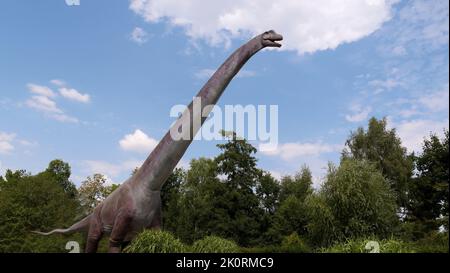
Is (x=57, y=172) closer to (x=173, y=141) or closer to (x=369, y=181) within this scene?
(x=369, y=181)

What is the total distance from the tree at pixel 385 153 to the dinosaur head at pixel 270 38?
22.9m

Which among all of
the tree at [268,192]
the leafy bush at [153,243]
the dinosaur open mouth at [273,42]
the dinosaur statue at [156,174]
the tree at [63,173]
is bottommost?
the leafy bush at [153,243]

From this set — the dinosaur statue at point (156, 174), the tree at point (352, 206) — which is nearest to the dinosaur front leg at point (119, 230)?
the dinosaur statue at point (156, 174)

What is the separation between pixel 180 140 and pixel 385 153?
26262mm

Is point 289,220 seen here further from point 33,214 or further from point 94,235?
point 94,235

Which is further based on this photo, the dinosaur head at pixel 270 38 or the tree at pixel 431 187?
the tree at pixel 431 187

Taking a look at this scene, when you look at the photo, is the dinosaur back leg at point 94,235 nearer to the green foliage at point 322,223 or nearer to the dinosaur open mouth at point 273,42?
the dinosaur open mouth at point 273,42

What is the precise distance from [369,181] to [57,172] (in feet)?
105

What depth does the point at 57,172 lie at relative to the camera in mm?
44250

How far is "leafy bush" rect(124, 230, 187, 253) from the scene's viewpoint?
7.72 m

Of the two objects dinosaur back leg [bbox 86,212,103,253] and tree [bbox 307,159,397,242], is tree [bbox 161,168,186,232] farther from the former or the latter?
dinosaur back leg [bbox 86,212,103,253]

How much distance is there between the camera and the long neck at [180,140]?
844 cm

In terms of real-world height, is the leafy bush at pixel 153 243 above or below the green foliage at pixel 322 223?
below
